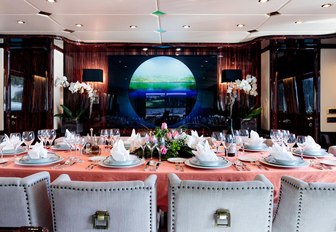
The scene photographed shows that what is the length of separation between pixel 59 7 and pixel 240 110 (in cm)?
334

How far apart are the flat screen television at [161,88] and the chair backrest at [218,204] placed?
3851mm

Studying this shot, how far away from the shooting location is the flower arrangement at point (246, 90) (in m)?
4.45

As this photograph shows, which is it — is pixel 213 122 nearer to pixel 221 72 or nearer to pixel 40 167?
pixel 221 72

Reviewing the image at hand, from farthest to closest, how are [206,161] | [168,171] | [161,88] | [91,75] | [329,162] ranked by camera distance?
[161,88], [91,75], [329,162], [206,161], [168,171]

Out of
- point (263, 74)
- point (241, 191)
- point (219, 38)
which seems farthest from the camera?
point (263, 74)

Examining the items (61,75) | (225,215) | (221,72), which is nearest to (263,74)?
(221,72)

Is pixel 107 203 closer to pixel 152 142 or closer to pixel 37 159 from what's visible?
pixel 152 142

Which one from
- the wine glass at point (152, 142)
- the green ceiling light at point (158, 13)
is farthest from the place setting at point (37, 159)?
the green ceiling light at point (158, 13)

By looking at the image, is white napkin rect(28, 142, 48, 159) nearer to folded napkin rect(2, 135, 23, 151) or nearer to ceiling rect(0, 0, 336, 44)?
folded napkin rect(2, 135, 23, 151)

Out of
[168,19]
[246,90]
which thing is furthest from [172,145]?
[246,90]

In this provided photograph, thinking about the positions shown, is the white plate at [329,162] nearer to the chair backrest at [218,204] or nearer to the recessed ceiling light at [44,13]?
the chair backrest at [218,204]

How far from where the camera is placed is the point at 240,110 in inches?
185

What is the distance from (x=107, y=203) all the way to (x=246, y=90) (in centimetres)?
378

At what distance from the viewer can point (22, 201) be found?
1.28 metres
